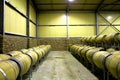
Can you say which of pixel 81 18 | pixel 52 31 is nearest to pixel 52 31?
pixel 52 31

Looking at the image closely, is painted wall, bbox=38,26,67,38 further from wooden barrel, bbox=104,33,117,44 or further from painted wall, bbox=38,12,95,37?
wooden barrel, bbox=104,33,117,44

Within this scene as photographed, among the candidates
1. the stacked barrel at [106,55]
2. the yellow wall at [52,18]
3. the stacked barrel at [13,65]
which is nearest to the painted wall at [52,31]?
the yellow wall at [52,18]

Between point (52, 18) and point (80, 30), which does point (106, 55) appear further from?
point (52, 18)

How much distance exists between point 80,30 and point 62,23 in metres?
1.64

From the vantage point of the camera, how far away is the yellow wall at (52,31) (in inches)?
577

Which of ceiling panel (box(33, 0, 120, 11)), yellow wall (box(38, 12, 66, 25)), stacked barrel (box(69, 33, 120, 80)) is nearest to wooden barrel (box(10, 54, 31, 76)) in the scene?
stacked barrel (box(69, 33, 120, 80))

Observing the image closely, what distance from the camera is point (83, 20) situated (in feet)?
48.2

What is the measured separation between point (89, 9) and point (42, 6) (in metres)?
3.97

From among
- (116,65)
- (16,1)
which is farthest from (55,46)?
(116,65)

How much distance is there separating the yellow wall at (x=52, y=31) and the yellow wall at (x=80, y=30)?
2.23ft

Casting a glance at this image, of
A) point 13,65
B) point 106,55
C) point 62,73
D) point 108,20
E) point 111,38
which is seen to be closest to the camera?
point 13,65

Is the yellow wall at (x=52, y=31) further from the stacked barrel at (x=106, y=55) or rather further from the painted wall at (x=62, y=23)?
the stacked barrel at (x=106, y=55)

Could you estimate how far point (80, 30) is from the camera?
1466 centimetres

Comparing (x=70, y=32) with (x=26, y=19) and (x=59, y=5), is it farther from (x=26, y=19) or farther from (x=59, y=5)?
(x=26, y=19)
